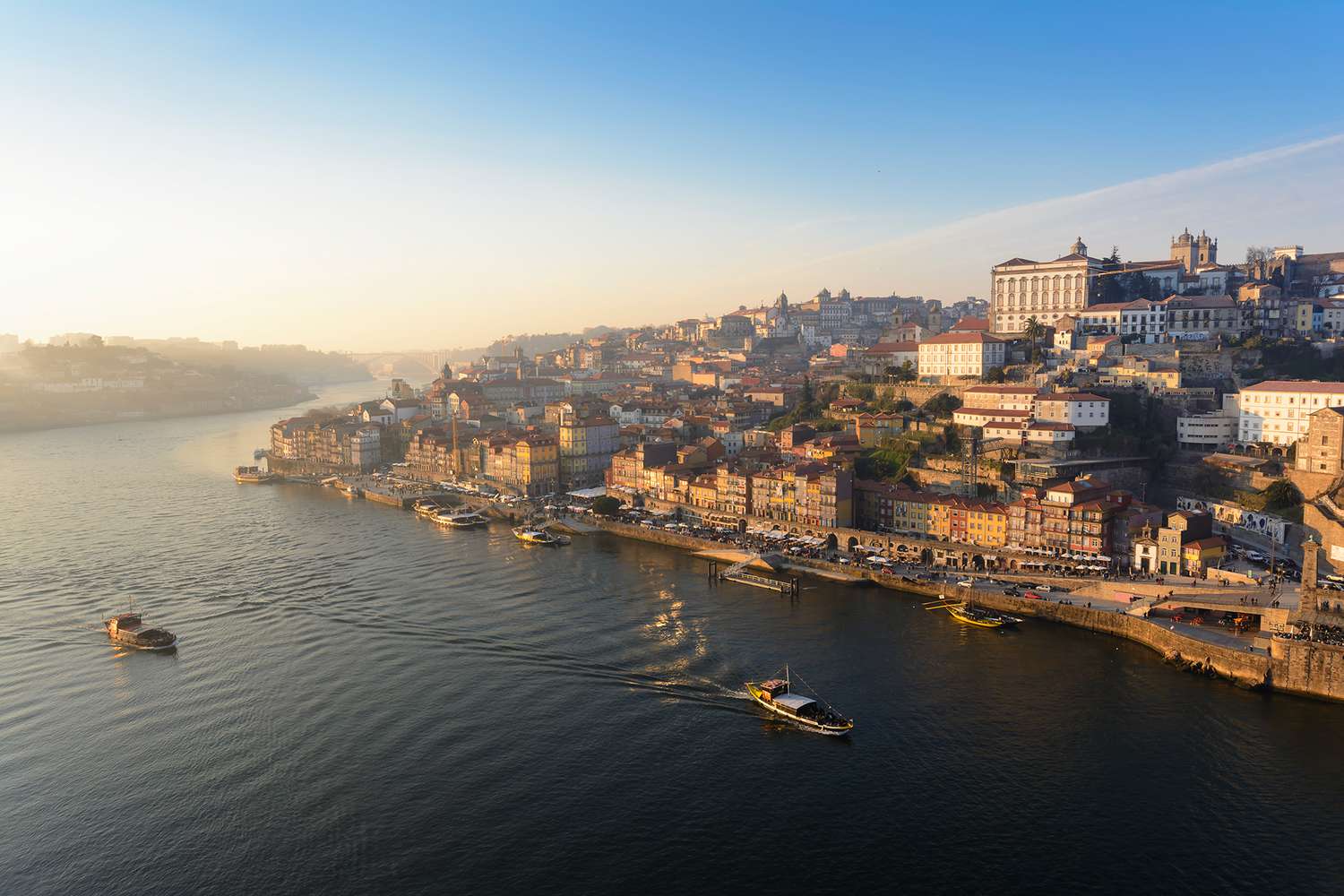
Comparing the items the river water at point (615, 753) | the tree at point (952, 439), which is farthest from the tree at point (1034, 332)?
the river water at point (615, 753)

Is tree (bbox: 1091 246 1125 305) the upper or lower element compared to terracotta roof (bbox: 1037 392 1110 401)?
upper

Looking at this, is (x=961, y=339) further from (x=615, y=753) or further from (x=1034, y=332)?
(x=615, y=753)

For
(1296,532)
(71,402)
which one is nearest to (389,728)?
(1296,532)

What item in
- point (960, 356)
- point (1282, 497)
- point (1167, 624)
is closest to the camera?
point (1167, 624)

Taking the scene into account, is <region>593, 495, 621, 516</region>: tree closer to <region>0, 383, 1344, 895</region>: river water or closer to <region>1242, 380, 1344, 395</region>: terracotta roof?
<region>0, 383, 1344, 895</region>: river water

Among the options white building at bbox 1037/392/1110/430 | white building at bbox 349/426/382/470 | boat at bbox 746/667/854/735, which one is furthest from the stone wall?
white building at bbox 349/426/382/470

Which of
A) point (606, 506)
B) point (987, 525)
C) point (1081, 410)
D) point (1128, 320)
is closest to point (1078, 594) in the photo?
point (987, 525)
